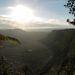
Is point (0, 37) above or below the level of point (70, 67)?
above

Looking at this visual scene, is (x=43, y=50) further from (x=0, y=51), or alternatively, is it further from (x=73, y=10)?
(x=73, y=10)

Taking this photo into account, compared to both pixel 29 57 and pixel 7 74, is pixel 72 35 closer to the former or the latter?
pixel 29 57

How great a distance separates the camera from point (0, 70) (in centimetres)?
5456

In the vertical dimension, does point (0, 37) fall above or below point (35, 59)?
above

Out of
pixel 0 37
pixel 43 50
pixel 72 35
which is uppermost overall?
pixel 0 37

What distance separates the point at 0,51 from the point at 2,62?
11621 centimetres

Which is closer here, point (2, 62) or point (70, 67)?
point (2, 62)

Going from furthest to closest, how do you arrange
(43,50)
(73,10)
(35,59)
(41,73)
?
(43,50) < (35,59) < (41,73) < (73,10)

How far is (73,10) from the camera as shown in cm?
7606

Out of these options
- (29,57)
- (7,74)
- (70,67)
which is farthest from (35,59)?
(7,74)

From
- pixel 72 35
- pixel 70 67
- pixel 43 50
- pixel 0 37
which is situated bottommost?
pixel 43 50

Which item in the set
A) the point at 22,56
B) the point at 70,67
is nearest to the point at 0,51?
the point at 22,56

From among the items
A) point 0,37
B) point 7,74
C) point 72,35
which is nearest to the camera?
point 0,37

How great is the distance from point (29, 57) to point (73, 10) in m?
83.9
